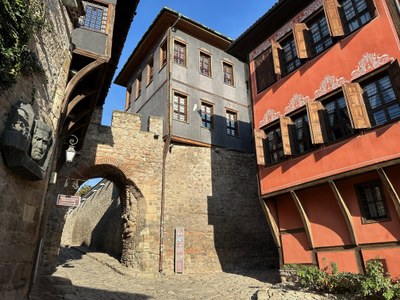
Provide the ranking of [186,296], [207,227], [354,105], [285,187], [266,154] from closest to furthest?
[354,105]
[186,296]
[285,187]
[266,154]
[207,227]

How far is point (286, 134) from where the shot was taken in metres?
8.46

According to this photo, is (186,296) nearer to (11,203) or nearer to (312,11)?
(11,203)

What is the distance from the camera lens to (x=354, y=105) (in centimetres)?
680

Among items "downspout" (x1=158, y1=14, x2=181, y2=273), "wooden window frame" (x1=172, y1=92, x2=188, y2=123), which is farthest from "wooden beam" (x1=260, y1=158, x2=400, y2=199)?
"wooden window frame" (x1=172, y1=92, x2=188, y2=123)

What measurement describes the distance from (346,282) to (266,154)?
4.11 meters

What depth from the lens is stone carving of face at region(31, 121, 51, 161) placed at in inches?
151

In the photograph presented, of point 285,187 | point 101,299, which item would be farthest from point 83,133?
point 285,187

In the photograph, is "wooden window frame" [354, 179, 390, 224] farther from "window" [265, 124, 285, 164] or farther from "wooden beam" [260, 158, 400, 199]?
"window" [265, 124, 285, 164]

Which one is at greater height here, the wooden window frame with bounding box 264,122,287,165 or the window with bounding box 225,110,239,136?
the window with bounding box 225,110,239,136

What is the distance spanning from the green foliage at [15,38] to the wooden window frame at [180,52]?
400 inches

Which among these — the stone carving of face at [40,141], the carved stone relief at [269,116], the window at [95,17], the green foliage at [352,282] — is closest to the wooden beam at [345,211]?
the green foliage at [352,282]

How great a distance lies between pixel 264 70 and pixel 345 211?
5375 mm

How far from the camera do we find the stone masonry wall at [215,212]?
11.5 metres

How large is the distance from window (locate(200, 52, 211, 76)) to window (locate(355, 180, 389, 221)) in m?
9.70
